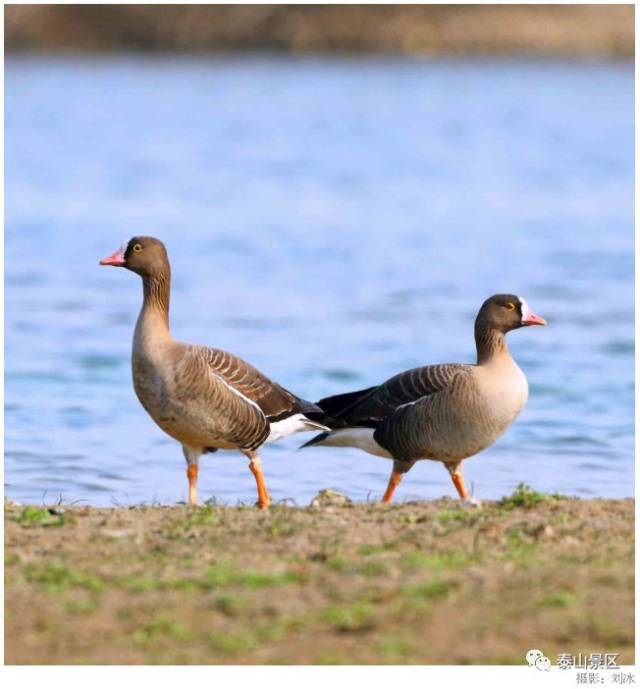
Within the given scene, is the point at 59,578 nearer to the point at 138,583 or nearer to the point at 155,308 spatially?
the point at 138,583

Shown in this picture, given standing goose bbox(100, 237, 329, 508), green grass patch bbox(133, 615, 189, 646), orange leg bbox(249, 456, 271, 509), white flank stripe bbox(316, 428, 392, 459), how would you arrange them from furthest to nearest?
white flank stripe bbox(316, 428, 392, 459), orange leg bbox(249, 456, 271, 509), standing goose bbox(100, 237, 329, 508), green grass patch bbox(133, 615, 189, 646)

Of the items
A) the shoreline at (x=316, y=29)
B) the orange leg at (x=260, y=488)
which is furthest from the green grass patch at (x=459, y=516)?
the shoreline at (x=316, y=29)

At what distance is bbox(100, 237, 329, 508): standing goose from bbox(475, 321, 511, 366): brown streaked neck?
1337mm

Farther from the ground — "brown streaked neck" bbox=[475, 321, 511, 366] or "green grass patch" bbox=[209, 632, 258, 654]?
"brown streaked neck" bbox=[475, 321, 511, 366]

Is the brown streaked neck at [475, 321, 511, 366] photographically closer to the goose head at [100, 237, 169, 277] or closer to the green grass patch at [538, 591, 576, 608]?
the goose head at [100, 237, 169, 277]

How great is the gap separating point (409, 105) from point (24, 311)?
3962 cm

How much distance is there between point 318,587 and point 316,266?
18501mm

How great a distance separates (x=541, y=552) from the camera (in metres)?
7.65

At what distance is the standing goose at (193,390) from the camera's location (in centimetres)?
973

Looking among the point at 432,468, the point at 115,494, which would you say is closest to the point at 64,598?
the point at 115,494

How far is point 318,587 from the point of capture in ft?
22.9

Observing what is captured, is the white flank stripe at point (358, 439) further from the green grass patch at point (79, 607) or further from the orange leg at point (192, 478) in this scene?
the green grass patch at point (79, 607)

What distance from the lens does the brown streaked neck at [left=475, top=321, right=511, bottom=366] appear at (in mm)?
10305

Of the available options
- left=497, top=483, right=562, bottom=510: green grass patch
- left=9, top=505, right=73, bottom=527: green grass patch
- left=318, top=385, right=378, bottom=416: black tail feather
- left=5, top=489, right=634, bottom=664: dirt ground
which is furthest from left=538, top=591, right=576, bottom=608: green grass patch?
left=318, top=385, right=378, bottom=416: black tail feather
